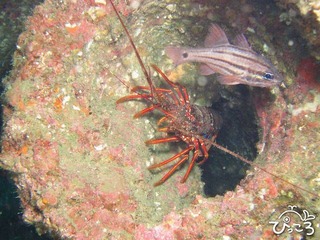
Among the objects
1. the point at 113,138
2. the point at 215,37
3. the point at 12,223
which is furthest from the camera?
the point at 12,223

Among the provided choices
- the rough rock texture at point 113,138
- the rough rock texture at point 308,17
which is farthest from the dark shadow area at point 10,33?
the rough rock texture at point 308,17

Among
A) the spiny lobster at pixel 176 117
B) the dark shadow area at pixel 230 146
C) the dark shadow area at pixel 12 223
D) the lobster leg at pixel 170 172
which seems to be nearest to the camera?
the lobster leg at pixel 170 172

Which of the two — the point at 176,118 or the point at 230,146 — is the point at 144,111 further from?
the point at 230,146

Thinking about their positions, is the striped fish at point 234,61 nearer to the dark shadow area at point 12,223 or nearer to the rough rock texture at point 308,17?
the rough rock texture at point 308,17

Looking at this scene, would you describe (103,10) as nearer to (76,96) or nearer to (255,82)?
(76,96)

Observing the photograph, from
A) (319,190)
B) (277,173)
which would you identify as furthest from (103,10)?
(319,190)

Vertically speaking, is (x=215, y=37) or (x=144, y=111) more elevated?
(x=215, y=37)

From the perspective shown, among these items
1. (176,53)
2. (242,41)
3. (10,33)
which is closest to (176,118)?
(176,53)
